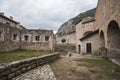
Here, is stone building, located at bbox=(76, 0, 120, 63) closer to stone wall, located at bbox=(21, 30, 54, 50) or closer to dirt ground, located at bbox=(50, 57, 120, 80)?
dirt ground, located at bbox=(50, 57, 120, 80)

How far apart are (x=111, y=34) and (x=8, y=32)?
14498 millimetres

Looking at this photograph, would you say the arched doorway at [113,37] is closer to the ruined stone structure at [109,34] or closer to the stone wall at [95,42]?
the ruined stone structure at [109,34]

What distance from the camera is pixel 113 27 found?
1237cm

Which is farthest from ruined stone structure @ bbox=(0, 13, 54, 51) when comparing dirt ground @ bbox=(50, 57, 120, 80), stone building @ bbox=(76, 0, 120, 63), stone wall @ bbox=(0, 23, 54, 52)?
dirt ground @ bbox=(50, 57, 120, 80)

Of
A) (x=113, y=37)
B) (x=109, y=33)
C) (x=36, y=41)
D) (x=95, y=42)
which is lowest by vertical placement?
(x=95, y=42)

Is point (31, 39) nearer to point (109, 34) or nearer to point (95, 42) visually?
point (95, 42)

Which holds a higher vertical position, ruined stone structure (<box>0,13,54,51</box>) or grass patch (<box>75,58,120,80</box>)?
ruined stone structure (<box>0,13,54,51</box>)

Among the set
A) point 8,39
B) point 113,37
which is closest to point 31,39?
point 8,39

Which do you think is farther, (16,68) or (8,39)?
(8,39)

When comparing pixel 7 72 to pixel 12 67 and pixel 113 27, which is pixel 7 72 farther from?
pixel 113 27

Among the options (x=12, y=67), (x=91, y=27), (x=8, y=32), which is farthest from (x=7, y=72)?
(x=91, y=27)

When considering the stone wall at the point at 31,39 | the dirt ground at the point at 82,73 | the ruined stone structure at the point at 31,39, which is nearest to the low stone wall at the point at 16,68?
the dirt ground at the point at 82,73

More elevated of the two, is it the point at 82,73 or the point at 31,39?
the point at 31,39

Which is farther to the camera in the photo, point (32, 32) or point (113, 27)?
point (32, 32)
